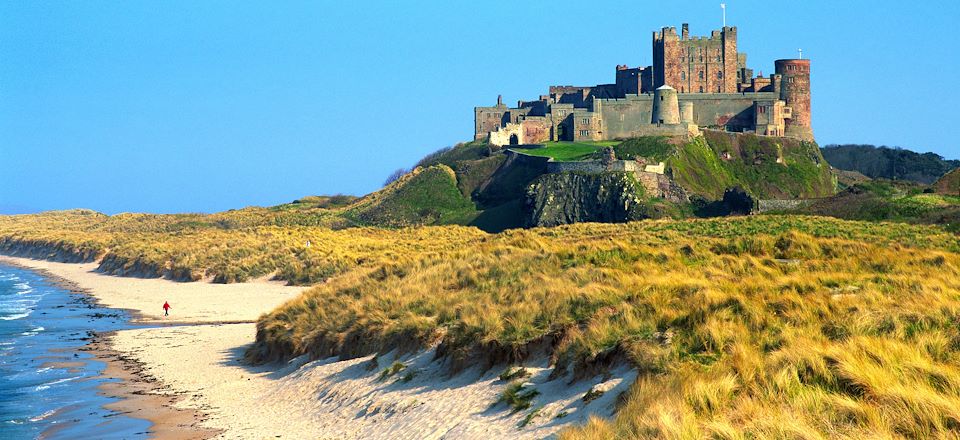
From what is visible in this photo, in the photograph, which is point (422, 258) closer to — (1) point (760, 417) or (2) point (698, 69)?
(1) point (760, 417)

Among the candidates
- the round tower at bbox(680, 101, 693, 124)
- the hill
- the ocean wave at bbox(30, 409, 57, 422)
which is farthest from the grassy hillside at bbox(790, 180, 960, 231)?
the hill

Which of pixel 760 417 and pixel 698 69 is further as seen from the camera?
pixel 698 69

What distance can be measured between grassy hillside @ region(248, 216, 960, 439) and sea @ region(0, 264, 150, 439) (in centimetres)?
482

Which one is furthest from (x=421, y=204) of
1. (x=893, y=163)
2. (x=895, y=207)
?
(x=893, y=163)

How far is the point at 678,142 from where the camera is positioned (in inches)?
3329

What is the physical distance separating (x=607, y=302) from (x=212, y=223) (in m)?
87.2

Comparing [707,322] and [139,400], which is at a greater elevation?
[707,322]

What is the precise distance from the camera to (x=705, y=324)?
47.7 feet

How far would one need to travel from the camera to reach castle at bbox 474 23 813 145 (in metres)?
92.3

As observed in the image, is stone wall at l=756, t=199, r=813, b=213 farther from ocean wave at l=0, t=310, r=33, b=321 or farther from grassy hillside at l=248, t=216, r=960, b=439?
ocean wave at l=0, t=310, r=33, b=321

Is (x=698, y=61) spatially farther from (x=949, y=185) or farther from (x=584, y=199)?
(x=949, y=185)

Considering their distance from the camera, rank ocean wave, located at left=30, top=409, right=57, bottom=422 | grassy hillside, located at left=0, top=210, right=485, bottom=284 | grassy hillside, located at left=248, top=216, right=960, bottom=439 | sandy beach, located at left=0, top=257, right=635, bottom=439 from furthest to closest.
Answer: grassy hillside, located at left=0, top=210, right=485, bottom=284 < ocean wave, located at left=30, top=409, right=57, bottom=422 < sandy beach, located at left=0, top=257, right=635, bottom=439 < grassy hillside, located at left=248, top=216, right=960, bottom=439

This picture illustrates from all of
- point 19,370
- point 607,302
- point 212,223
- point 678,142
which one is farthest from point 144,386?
point 212,223

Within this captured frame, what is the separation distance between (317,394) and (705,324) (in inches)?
351
